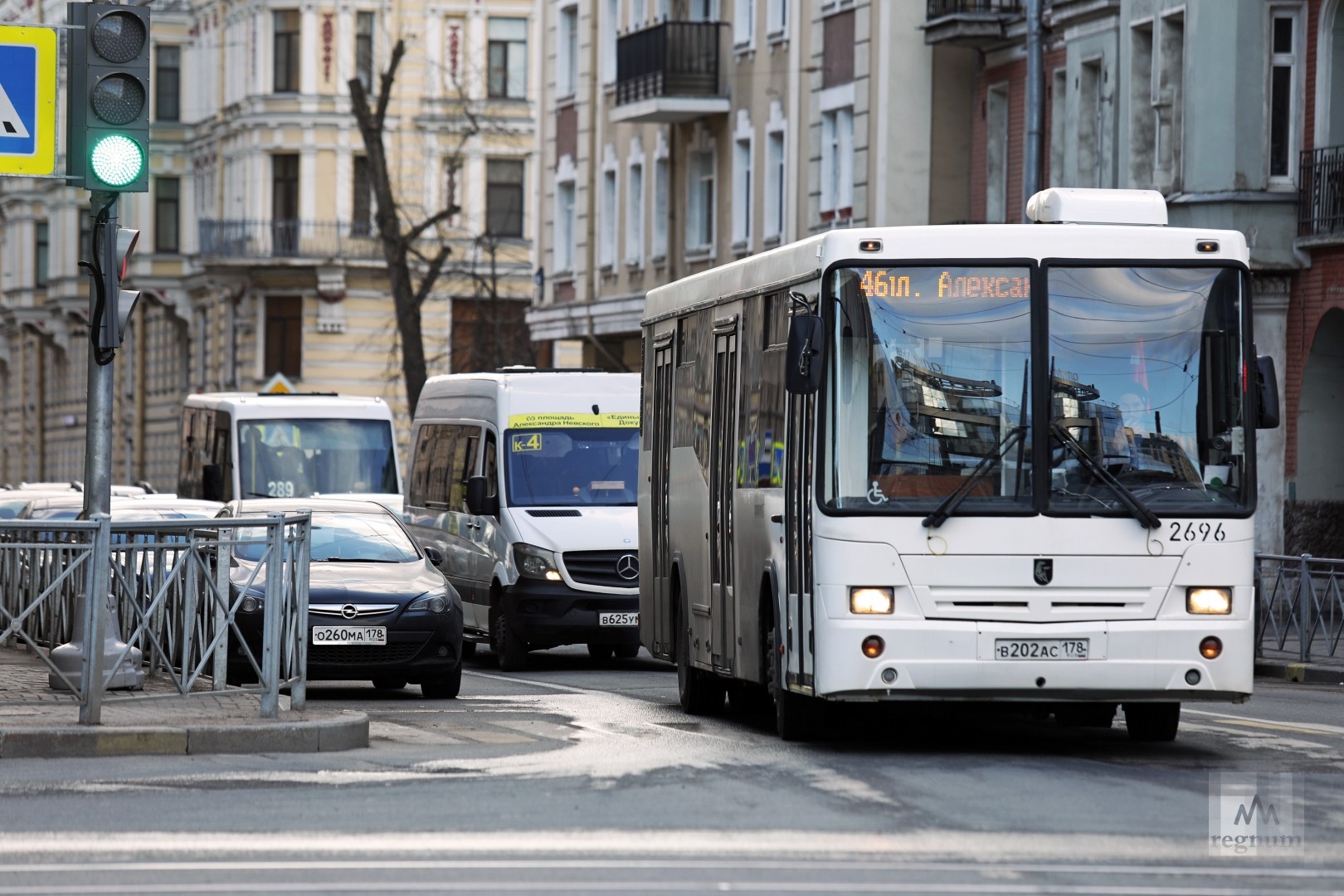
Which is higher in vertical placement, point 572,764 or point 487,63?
point 487,63

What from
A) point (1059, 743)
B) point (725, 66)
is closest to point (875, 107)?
point (725, 66)

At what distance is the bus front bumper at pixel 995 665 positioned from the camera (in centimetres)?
→ 1434

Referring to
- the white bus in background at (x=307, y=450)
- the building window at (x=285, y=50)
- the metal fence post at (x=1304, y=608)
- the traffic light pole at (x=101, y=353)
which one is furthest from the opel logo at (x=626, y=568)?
the building window at (x=285, y=50)

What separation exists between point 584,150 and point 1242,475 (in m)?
39.8

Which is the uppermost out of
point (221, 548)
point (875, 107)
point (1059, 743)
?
point (875, 107)

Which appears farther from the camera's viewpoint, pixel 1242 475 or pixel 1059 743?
pixel 1059 743

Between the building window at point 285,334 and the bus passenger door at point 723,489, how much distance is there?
54.2 meters

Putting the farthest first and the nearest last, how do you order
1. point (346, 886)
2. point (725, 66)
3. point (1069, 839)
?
point (725, 66) < point (1069, 839) < point (346, 886)

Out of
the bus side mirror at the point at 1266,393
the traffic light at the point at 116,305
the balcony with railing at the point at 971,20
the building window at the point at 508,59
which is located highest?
the building window at the point at 508,59

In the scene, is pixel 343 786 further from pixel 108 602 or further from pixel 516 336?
pixel 516 336

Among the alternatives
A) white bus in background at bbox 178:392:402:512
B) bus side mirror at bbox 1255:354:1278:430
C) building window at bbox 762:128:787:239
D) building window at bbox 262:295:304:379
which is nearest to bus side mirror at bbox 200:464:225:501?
white bus in background at bbox 178:392:402:512

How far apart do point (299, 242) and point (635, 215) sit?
20.7 meters

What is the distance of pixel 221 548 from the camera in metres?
15.5

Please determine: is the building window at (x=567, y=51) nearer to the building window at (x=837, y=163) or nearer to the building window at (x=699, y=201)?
the building window at (x=699, y=201)
